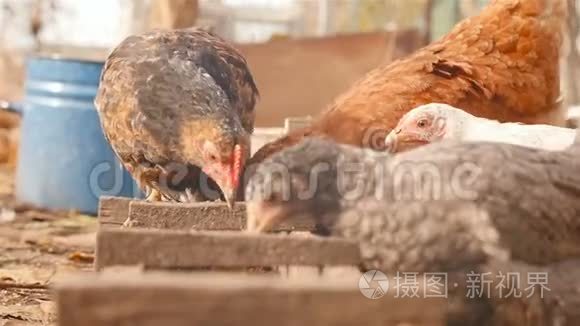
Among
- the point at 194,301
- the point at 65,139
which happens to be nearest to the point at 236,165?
the point at 194,301

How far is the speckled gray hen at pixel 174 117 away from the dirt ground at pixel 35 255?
0.47m

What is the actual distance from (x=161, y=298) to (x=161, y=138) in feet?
4.64

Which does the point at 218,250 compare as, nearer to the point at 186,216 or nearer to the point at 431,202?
the point at 431,202

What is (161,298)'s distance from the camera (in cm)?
84

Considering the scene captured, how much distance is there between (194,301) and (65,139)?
3.53 metres

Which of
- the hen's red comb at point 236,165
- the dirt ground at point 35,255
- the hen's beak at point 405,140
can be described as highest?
the hen's beak at point 405,140

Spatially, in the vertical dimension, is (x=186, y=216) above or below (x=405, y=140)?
below

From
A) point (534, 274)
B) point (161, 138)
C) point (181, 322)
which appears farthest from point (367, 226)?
point (161, 138)

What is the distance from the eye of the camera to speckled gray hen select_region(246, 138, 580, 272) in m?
1.22

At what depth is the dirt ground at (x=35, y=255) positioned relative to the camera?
221 cm

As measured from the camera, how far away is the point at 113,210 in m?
1.88

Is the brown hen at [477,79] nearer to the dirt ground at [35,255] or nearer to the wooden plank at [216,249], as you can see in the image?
the dirt ground at [35,255]

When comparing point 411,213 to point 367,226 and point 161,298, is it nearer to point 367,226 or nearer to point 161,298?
point 367,226

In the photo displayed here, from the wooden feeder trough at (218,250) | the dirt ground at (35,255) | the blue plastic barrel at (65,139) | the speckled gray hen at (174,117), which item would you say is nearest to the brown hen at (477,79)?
the speckled gray hen at (174,117)
